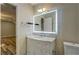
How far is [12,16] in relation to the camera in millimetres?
1261

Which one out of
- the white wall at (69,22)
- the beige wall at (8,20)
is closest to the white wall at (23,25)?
the beige wall at (8,20)

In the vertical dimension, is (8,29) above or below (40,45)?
above

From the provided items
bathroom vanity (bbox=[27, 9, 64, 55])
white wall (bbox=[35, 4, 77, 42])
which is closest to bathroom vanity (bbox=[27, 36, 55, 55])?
bathroom vanity (bbox=[27, 9, 64, 55])

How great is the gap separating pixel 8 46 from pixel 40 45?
30 cm

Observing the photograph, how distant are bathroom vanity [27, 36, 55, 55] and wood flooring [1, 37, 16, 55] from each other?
14 cm

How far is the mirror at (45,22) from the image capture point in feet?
4.12

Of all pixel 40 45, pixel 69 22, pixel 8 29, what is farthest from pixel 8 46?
pixel 69 22

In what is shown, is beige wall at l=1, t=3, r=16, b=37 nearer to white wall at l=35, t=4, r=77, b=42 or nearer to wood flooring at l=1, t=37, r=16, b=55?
wood flooring at l=1, t=37, r=16, b=55

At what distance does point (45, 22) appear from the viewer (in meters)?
1.29

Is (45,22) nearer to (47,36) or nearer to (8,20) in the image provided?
(47,36)

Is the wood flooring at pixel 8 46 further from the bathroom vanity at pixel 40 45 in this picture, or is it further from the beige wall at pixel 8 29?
the bathroom vanity at pixel 40 45

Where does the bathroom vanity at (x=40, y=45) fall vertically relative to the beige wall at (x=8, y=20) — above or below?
below

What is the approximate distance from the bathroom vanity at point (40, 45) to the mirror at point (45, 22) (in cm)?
8

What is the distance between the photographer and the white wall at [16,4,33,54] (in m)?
1.26
